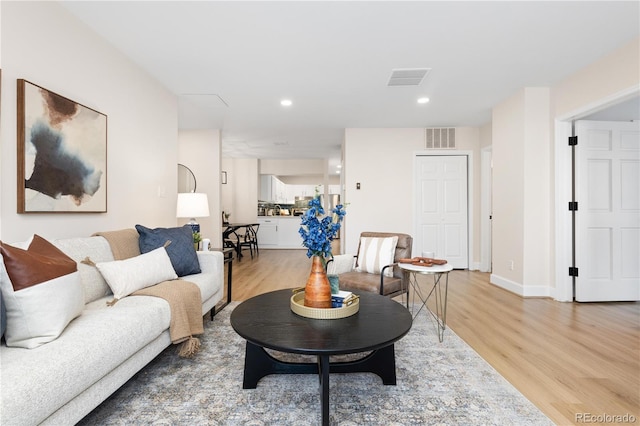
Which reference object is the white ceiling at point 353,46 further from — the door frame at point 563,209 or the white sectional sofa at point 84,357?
the white sectional sofa at point 84,357

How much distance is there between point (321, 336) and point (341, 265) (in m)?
1.77

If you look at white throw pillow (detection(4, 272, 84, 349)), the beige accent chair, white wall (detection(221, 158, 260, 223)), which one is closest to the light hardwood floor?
the beige accent chair

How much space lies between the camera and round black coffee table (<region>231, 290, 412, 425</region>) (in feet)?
4.80

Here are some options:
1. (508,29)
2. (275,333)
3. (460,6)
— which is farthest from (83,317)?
(508,29)

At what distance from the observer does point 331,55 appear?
3.01 meters

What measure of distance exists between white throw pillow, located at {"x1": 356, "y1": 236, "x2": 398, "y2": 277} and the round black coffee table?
3.20 ft

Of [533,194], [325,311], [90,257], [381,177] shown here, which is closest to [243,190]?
[381,177]

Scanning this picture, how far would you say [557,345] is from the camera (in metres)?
2.47

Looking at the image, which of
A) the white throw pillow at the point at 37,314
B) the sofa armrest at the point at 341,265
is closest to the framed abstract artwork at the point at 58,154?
the white throw pillow at the point at 37,314

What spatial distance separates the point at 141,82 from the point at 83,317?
2.57m

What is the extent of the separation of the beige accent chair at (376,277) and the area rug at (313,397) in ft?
2.16

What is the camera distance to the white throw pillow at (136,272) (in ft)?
6.74

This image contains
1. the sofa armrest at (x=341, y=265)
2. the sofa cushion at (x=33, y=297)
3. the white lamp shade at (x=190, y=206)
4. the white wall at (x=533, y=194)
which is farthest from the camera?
the white wall at (x=533, y=194)

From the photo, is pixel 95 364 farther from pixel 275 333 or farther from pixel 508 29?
pixel 508 29
